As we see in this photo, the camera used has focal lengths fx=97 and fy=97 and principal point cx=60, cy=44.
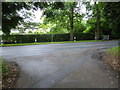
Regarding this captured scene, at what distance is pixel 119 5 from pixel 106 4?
76 centimetres

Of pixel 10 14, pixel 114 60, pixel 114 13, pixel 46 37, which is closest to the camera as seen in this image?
pixel 10 14

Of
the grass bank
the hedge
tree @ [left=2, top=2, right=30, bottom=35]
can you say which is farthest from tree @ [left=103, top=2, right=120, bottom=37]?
the hedge

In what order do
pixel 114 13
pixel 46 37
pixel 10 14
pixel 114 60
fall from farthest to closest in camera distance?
pixel 46 37
pixel 114 13
pixel 114 60
pixel 10 14

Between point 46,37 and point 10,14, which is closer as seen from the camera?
point 10,14

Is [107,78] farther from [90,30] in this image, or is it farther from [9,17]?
[90,30]

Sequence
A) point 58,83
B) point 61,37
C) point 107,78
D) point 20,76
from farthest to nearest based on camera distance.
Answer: point 61,37, point 20,76, point 107,78, point 58,83

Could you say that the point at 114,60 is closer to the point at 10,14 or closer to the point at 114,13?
the point at 114,13

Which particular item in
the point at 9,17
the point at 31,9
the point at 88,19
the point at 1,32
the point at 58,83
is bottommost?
the point at 58,83

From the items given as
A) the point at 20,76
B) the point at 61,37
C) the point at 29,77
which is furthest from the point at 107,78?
the point at 61,37

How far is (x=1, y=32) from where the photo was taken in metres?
3.89

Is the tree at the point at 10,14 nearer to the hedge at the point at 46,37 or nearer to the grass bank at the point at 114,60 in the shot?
the grass bank at the point at 114,60

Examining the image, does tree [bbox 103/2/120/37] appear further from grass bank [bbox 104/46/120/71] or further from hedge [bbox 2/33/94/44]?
hedge [bbox 2/33/94/44]

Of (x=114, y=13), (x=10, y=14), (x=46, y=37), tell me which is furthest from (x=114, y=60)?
(x=46, y=37)

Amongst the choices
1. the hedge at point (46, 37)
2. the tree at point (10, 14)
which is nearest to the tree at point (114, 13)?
the tree at point (10, 14)
